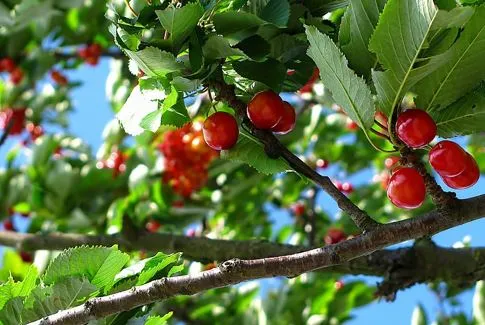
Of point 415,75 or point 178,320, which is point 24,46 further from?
A: point 415,75

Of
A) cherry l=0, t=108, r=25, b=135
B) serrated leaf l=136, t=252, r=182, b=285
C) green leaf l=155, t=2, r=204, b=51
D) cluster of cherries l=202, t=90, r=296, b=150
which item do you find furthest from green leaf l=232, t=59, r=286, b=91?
cherry l=0, t=108, r=25, b=135

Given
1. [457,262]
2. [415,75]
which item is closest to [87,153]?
[457,262]

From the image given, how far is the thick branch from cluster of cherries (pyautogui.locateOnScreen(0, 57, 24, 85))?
3727 millimetres

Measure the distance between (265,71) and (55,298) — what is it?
588 millimetres

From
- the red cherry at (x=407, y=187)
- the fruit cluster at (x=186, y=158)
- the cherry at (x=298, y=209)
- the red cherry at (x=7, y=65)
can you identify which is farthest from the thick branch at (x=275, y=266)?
the red cherry at (x=7, y=65)

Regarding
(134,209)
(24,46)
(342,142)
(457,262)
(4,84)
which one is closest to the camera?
(457,262)

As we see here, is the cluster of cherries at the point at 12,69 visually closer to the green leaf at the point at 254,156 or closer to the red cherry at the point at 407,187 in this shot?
the green leaf at the point at 254,156

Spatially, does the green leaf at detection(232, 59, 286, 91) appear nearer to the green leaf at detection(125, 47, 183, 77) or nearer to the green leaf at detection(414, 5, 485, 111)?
the green leaf at detection(125, 47, 183, 77)

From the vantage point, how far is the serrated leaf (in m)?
1.44

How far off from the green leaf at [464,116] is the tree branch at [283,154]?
0.23 metres

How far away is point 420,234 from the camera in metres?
1.30

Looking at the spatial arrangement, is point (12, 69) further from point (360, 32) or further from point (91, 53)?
point (360, 32)

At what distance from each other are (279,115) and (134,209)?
2037 mm

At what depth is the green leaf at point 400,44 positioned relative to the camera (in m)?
1.25
